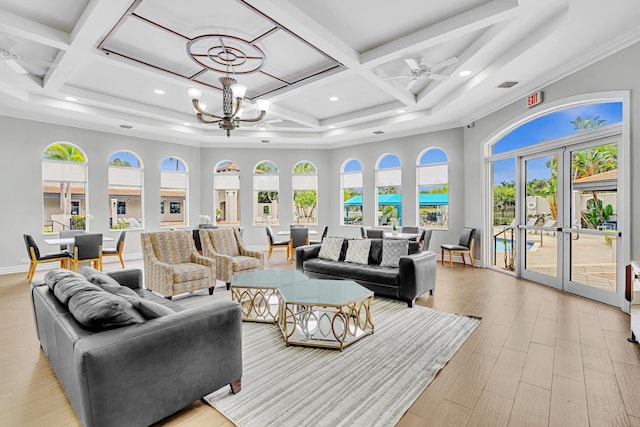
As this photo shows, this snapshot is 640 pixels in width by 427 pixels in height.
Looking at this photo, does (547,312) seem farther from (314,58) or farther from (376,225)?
(376,225)

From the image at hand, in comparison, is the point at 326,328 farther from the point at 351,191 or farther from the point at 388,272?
the point at 351,191

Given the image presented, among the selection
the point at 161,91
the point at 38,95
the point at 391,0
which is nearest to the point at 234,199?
the point at 161,91

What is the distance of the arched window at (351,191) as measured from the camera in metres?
9.55

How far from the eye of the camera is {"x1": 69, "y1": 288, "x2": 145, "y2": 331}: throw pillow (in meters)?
1.79

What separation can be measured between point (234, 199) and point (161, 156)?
7.52 ft

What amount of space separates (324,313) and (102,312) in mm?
2214

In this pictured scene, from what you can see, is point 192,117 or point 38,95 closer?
point 38,95


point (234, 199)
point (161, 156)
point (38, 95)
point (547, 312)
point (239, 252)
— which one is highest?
point (38, 95)

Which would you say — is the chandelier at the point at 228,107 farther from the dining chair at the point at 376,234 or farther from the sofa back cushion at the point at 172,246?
the dining chair at the point at 376,234

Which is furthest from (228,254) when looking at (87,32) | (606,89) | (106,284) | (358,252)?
(606,89)

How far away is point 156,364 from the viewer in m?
1.82

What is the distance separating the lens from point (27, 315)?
156 inches

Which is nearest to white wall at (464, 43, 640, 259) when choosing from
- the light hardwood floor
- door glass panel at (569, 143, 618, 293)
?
door glass panel at (569, 143, 618, 293)

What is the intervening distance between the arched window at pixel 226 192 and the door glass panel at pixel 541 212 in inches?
290
